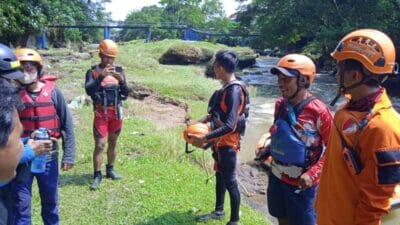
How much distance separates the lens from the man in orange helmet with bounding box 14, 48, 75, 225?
365 centimetres

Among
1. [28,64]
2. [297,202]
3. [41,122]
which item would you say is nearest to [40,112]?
[41,122]

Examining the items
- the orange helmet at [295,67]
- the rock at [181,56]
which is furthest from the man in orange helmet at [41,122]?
the rock at [181,56]

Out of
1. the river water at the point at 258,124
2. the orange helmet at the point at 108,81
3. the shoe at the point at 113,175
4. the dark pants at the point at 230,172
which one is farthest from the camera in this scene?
the river water at the point at 258,124

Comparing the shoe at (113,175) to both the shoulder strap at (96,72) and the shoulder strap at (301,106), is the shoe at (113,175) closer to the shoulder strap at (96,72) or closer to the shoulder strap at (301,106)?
the shoulder strap at (96,72)

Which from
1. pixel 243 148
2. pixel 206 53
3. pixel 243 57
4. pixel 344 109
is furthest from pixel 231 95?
pixel 243 57

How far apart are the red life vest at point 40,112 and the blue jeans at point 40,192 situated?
36 cm

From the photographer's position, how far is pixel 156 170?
611 centimetres

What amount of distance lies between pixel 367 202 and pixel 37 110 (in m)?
3.00

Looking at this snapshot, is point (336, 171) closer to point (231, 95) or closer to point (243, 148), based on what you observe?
point (231, 95)

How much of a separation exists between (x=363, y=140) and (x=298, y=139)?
907 millimetres

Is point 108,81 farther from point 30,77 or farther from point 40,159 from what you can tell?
point 40,159

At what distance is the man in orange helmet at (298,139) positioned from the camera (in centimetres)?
319

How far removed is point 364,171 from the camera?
2312mm

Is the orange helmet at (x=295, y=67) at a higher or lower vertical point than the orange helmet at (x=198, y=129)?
higher
